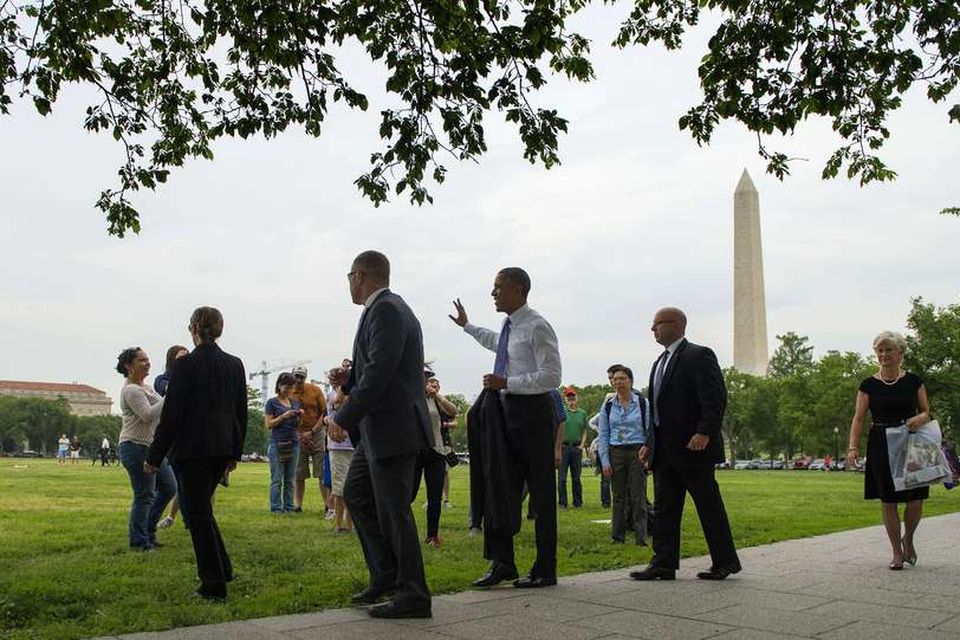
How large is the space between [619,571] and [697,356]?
6.15ft

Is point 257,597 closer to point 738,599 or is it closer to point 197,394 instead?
point 197,394

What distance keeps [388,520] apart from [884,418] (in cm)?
475

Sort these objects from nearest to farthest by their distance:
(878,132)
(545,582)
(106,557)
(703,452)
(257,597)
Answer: (257,597)
(545,582)
(703,452)
(106,557)
(878,132)

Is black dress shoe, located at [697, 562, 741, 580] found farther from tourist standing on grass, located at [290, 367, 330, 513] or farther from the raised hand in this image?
tourist standing on grass, located at [290, 367, 330, 513]

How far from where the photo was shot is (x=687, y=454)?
7.19 metres

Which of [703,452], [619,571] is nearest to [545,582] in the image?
[619,571]

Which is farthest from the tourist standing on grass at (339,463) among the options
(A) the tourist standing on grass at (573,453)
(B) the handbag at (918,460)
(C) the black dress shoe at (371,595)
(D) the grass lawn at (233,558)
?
(A) the tourist standing on grass at (573,453)

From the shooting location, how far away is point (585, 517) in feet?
42.4

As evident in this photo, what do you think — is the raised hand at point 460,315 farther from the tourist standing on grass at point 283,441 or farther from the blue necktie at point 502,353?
the tourist standing on grass at point 283,441

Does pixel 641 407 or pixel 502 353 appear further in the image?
pixel 641 407

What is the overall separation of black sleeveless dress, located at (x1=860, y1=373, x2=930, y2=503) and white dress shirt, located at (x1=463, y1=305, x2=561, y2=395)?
10.4ft

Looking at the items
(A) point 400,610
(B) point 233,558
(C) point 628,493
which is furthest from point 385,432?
(C) point 628,493

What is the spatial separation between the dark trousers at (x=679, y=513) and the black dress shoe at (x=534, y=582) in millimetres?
989

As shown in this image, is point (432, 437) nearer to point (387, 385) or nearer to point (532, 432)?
point (387, 385)
